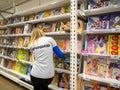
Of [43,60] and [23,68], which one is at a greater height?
[43,60]

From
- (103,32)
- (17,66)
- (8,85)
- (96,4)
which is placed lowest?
(8,85)

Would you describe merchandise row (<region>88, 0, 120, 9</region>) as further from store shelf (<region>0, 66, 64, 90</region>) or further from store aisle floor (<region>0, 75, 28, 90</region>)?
store aisle floor (<region>0, 75, 28, 90</region>)

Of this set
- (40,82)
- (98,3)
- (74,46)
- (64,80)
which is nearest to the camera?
(74,46)

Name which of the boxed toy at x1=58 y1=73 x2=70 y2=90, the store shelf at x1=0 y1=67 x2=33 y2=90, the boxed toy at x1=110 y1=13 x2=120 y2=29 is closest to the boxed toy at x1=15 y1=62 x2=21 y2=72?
the store shelf at x1=0 y1=67 x2=33 y2=90

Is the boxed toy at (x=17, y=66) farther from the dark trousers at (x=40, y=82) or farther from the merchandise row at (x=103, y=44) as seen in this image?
the merchandise row at (x=103, y=44)

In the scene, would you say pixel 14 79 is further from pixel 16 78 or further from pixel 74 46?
pixel 74 46

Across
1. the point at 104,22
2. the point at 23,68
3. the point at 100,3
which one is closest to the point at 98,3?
the point at 100,3

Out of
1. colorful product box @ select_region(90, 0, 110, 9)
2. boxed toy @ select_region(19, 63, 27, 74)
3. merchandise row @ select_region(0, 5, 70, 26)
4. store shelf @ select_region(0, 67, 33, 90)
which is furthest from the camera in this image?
boxed toy @ select_region(19, 63, 27, 74)

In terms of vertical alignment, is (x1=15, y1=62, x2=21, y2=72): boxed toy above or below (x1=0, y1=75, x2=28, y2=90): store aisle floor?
above

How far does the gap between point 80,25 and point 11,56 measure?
120 inches

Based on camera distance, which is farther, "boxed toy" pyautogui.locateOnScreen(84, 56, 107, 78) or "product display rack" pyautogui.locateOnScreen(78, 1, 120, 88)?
"boxed toy" pyautogui.locateOnScreen(84, 56, 107, 78)

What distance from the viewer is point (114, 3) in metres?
2.21

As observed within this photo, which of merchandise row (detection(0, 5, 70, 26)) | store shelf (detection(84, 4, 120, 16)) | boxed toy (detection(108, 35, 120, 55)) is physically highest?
merchandise row (detection(0, 5, 70, 26))

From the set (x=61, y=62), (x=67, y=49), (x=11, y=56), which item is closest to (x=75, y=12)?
(x=67, y=49)
